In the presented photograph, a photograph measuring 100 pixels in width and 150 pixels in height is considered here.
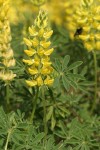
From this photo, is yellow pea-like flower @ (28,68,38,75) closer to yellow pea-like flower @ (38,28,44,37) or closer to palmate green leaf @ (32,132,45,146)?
yellow pea-like flower @ (38,28,44,37)

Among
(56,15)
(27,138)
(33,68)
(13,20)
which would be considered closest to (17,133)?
(27,138)

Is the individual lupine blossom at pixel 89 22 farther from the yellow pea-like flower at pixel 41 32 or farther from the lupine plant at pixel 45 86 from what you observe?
the yellow pea-like flower at pixel 41 32

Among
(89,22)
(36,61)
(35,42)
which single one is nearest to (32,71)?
(36,61)

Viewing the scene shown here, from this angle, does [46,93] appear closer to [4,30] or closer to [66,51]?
[4,30]

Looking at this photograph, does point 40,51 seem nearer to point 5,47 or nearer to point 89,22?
point 5,47

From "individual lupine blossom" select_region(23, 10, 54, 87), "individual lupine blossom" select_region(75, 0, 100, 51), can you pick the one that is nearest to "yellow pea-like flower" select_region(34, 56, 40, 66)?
"individual lupine blossom" select_region(23, 10, 54, 87)

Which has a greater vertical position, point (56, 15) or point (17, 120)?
point (56, 15)
